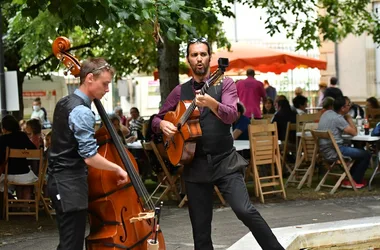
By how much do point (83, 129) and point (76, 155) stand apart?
0.21 m

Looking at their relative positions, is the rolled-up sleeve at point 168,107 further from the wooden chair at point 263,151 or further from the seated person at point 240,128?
the seated person at point 240,128

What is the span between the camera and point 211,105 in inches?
206

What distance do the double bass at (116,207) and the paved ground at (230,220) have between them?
234 cm

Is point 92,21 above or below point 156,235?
above

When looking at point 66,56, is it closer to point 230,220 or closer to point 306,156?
point 230,220

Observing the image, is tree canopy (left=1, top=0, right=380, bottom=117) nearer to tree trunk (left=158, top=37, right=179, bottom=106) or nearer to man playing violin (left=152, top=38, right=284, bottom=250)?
tree trunk (left=158, top=37, right=179, bottom=106)

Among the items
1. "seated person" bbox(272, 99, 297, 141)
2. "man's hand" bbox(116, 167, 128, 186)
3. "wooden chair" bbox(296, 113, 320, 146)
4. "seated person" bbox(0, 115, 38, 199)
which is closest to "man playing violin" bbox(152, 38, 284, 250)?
"man's hand" bbox(116, 167, 128, 186)

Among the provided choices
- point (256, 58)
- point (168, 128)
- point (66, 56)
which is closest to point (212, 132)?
point (168, 128)

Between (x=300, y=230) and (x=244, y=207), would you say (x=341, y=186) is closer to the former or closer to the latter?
(x=300, y=230)

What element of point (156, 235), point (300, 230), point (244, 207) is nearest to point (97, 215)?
point (156, 235)

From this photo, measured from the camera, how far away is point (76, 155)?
5.07 meters

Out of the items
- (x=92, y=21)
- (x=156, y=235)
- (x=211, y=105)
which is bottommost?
(x=156, y=235)

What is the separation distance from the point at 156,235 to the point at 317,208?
505cm

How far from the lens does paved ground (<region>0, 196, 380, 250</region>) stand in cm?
810
